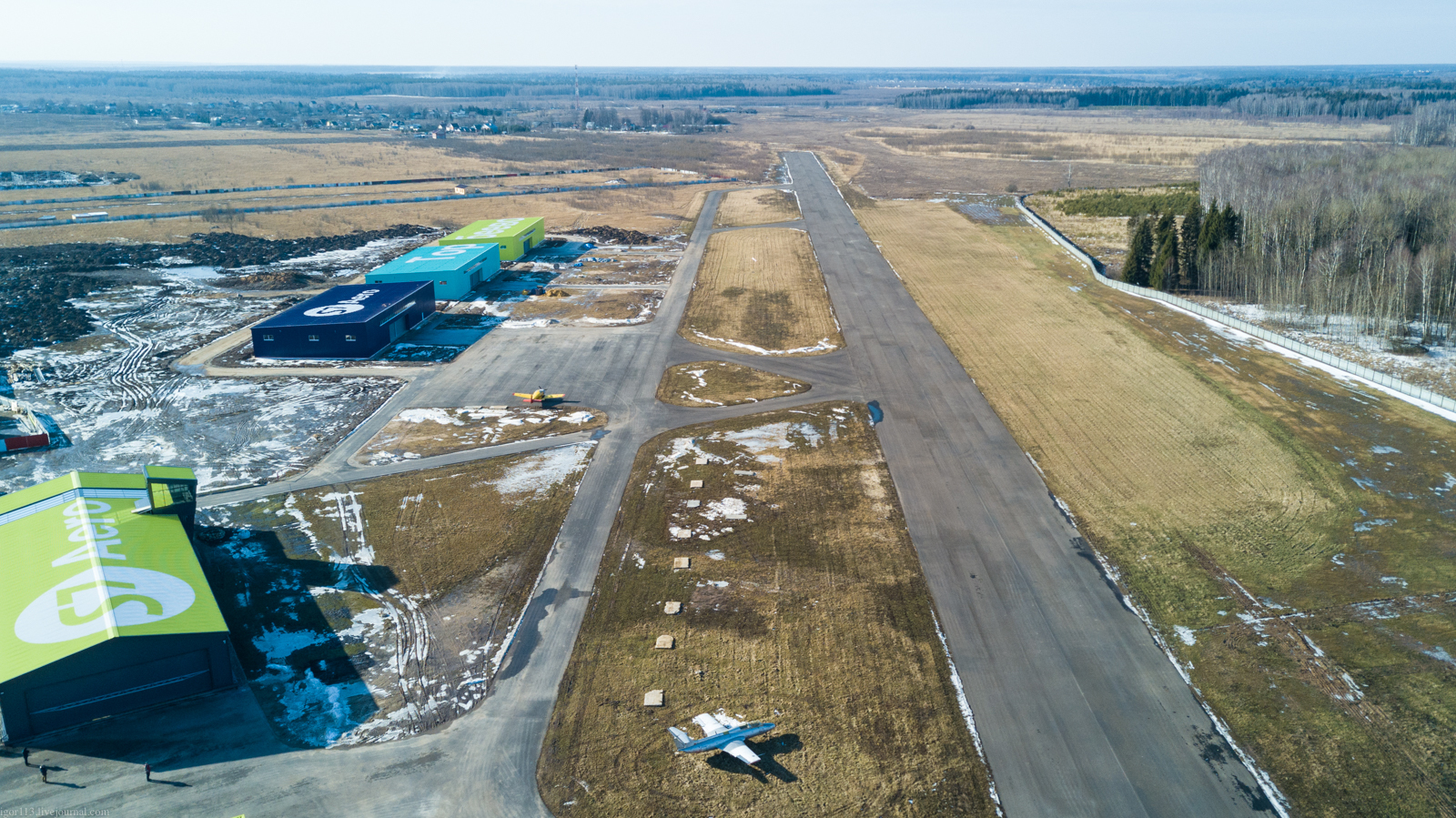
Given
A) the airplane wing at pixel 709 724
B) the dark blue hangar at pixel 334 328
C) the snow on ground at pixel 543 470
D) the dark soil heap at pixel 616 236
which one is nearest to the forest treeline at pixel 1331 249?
the dark soil heap at pixel 616 236

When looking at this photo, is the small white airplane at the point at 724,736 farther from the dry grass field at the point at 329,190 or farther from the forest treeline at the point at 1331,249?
the dry grass field at the point at 329,190

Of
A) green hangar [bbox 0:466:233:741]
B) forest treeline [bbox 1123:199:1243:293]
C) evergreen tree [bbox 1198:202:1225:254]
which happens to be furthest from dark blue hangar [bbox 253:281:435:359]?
evergreen tree [bbox 1198:202:1225:254]

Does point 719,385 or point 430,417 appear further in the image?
point 719,385

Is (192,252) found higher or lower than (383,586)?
higher

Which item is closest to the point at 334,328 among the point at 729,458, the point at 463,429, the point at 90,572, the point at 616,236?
the point at 463,429

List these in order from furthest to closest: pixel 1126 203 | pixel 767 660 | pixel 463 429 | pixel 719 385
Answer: pixel 1126 203 < pixel 719 385 < pixel 463 429 < pixel 767 660

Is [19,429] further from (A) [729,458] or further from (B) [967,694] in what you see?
(B) [967,694]
